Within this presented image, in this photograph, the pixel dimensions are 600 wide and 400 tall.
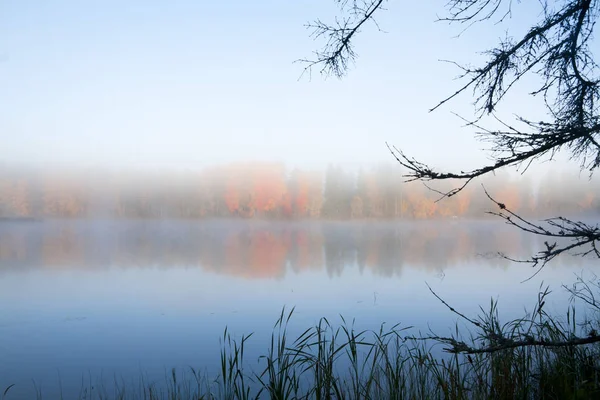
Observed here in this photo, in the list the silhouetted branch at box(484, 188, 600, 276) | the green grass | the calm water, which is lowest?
the calm water

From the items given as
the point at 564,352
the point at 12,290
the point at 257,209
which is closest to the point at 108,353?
the point at 564,352

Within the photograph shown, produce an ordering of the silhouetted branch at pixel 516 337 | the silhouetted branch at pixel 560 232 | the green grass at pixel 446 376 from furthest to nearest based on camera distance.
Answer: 1. the green grass at pixel 446 376
2. the silhouetted branch at pixel 516 337
3. the silhouetted branch at pixel 560 232

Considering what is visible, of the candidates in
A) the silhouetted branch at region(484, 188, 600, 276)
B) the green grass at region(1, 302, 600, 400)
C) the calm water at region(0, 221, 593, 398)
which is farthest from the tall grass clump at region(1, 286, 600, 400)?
the calm water at region(0, 221, 593, 398)

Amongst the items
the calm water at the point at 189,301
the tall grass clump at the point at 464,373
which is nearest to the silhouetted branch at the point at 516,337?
the tall grass clump at the point at 464,373

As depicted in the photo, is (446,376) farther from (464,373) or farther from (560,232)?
(560,232)

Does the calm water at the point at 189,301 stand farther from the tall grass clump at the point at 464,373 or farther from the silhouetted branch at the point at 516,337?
the silhouetted branch at the point at 516,337

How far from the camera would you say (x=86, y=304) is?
427 inches

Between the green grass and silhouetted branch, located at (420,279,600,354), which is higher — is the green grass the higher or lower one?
the lower one

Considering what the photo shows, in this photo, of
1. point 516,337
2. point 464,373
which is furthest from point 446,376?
point 516,337

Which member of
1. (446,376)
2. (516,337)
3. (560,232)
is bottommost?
(446,376)

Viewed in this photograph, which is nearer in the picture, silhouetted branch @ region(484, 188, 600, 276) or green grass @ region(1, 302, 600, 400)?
silhouetted branch @ region(484, 188, 600, 276)

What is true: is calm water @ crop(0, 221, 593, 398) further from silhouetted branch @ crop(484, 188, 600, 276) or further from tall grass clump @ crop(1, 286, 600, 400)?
silhouetted branch @ crop(484, 188, 600, 276)

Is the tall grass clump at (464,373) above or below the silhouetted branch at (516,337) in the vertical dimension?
below

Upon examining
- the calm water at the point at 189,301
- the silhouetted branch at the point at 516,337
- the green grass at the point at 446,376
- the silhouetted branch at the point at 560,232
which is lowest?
the calm water at the point at 189,301
